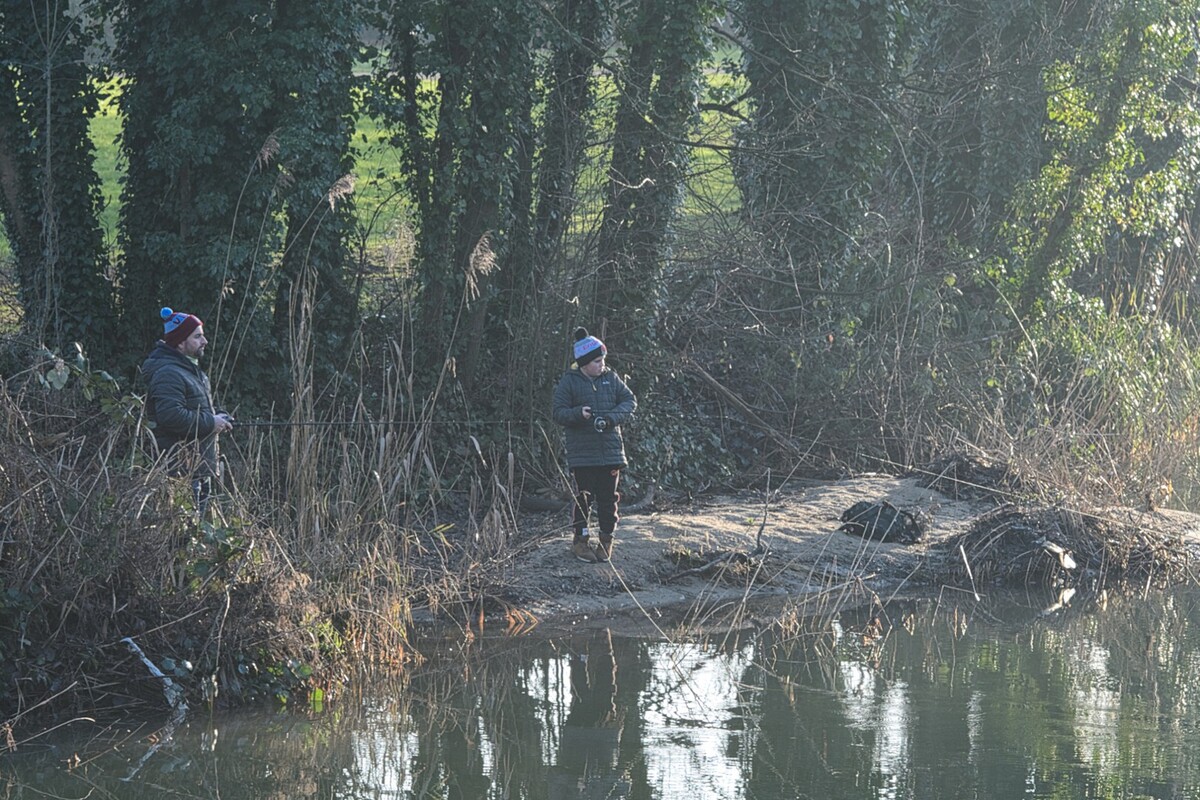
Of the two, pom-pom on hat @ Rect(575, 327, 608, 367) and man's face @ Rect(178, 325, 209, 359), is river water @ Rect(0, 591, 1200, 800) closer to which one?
pom-pom on hat @ Rect(575, 327, 608, 367)

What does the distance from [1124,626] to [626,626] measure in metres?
3.43

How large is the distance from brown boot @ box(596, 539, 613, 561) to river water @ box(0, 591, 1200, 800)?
1.22 meters

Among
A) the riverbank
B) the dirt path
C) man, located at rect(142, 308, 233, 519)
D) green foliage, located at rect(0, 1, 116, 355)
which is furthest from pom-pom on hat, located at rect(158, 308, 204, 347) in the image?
green foliage, located at rect(0, 1, 116, 355)

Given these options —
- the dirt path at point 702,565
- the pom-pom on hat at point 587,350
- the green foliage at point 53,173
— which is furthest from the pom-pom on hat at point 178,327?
the green foliage at point 53,173

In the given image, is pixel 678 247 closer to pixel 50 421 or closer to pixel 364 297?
pixel 364 297

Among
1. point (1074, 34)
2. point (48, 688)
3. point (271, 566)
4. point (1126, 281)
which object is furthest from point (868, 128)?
point (48, 688)

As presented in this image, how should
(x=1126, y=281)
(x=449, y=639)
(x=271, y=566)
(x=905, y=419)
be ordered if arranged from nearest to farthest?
(x=271, y=566)
(x=449, y=639)
(x=905, y=419)
(x=1126, y=281)

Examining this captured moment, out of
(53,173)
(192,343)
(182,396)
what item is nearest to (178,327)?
(192,343)

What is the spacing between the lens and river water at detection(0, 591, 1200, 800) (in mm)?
6723

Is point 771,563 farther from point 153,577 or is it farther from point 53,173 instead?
point 53,173

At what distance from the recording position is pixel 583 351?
34.7 ft

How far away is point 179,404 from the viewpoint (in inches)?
351

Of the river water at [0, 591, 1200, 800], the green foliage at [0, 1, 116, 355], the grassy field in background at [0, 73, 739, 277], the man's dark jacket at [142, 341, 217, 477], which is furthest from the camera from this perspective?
the grassy field in background at [0, 73, 739, 277]

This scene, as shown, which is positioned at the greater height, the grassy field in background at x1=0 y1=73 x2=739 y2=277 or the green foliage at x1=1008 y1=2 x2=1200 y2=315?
the green foliage at x1=1008 y1=2 x2=1200 y2=315
